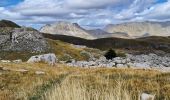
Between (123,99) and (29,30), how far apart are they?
110 meters

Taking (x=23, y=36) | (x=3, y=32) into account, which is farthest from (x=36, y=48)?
(x=3, y=32)

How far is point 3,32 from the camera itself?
121375mm

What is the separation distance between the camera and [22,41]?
115 meters

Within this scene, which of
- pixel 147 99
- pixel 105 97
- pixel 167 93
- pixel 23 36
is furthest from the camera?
pixel 23 36

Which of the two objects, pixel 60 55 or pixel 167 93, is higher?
pixel 167 93

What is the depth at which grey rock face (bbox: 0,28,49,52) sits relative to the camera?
114 meters

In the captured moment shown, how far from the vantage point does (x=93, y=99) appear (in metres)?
14.8

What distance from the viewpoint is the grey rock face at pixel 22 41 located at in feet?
375

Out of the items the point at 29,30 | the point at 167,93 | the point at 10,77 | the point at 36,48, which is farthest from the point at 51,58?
the point at 29,30

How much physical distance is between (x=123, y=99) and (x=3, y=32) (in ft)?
365

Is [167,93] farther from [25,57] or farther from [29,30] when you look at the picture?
[29,30]

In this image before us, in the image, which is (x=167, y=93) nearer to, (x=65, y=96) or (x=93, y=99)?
(x=93, y=99)

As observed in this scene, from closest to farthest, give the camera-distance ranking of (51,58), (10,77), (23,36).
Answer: (10,77) < (51,58) < (23,36)

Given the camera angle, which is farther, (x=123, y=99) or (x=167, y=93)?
(x=167, y=93)
